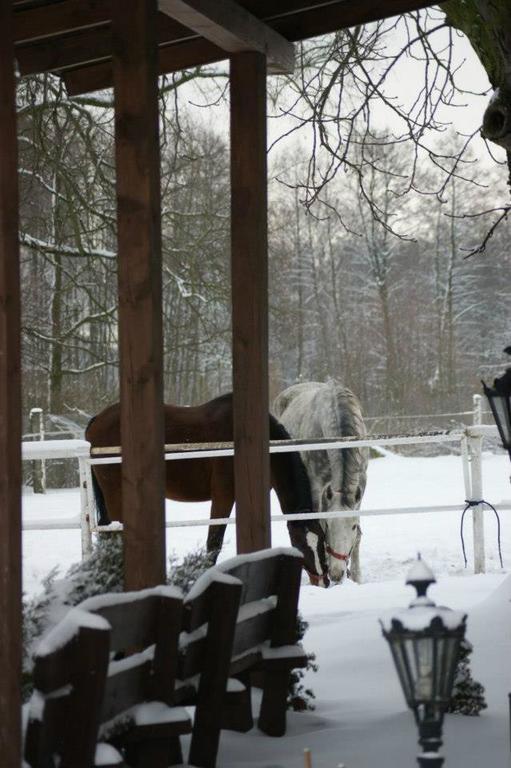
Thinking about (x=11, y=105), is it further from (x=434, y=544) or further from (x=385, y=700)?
(x=434, y=544)

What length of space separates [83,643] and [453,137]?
20.3 metres

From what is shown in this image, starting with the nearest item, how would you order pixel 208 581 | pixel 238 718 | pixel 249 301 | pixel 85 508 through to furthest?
pixel 208 581 < pixel 238 718 < pixel 249 301 < pixel 85 508

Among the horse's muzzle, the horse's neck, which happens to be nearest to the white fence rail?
the horse's neck

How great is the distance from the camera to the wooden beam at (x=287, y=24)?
444 centimetres

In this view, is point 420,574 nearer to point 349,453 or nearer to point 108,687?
point 108,687

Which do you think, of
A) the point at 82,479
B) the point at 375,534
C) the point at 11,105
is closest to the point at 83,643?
the point at 11,105

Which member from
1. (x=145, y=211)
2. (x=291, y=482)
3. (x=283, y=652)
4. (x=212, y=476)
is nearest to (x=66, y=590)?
(x=283, y=652)

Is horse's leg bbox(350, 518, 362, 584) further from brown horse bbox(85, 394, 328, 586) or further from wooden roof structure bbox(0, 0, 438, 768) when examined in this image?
wooden roof structure bbox(0, 0, 438, 768)

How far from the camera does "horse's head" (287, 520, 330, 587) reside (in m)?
8.88

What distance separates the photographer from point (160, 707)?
117 inches

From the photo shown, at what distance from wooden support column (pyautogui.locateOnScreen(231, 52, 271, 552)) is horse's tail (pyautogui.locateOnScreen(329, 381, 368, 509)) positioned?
5477mm

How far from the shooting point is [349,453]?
10.1 metres

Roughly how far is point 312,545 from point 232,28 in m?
5.49

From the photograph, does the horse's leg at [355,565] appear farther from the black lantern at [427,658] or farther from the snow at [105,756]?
the black lantern at [427,658]
